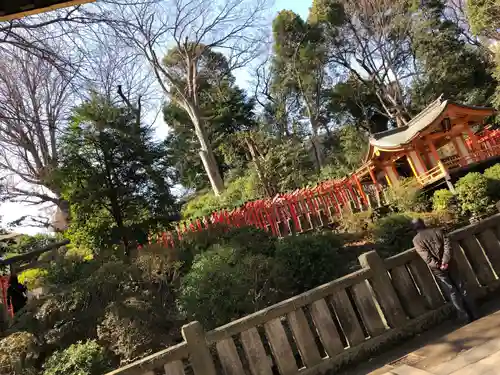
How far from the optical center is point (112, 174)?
9703mm

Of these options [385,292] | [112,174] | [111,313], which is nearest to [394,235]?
[385,292]

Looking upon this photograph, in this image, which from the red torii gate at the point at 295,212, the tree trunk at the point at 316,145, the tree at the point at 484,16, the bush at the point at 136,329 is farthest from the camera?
the tree trunk at the point at 316,145

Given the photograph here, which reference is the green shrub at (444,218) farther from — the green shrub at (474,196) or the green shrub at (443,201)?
the green shrub at (474,196)

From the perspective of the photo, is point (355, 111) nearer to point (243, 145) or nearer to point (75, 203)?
point (243, 145)

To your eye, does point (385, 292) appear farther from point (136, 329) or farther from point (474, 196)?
point (474, 196)

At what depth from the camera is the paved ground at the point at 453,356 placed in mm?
2508

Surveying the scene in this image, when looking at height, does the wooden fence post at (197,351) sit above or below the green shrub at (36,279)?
below

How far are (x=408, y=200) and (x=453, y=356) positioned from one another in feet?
30.3

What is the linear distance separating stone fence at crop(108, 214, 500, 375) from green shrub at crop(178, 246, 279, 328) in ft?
1.64

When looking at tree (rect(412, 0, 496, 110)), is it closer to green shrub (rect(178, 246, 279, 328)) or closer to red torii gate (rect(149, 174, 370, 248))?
red torii gate (rect(149, 174, 370, 248))

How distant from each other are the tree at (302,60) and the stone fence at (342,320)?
2033 centimetres

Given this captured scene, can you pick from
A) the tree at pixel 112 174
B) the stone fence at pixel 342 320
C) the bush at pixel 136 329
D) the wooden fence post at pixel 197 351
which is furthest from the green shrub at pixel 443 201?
the wooden fence post at pixel 197 351

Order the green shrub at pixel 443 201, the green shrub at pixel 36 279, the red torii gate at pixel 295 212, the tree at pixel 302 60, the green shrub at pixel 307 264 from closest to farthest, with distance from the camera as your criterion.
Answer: the green shrub at pixel 307 264 < the green shrub at pixel 36 279 < the green shrub at pixel 443 201 < the red torii gate at pixel 295 212 < the tree at pixel 302 60

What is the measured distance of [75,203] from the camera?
31.0ft
